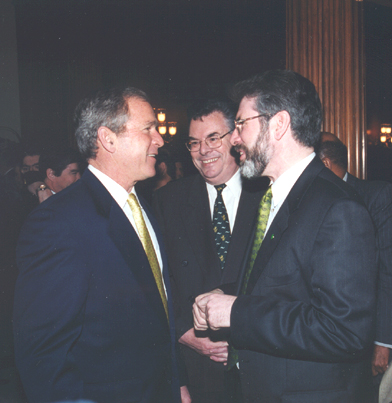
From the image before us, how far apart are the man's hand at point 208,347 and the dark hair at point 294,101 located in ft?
3.58

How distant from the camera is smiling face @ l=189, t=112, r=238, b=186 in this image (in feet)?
7.54

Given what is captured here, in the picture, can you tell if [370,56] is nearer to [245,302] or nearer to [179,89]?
[179,89]

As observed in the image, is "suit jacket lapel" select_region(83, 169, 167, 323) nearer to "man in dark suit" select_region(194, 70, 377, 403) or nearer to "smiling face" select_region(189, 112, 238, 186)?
"man in dark suit" select_region(194, 70, 377, 403)

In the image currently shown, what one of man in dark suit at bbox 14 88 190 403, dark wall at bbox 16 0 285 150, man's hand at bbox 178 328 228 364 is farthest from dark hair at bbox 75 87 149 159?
dark wall at bbox 16 0 285 150

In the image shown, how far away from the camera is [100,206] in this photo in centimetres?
145

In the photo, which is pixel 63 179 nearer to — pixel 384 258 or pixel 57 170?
pixel 57 170

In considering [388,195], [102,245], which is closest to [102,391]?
[102,245]

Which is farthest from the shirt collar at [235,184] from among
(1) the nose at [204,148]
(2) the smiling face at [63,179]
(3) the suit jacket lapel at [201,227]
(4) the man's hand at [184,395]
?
(2) the smiling face at [63,179]

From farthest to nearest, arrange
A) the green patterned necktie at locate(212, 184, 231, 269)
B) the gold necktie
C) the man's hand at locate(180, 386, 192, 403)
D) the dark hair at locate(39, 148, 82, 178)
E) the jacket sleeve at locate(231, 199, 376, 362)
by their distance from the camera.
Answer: the dark hair at locate(39, 148, 82, 178), the green patterned necktie at locate(212, 184, 231, 269), the man's hand at locate(180, 386, 192, 403), the gold necktie, the jacket sleeve at locate(231, 199, 376, 362)

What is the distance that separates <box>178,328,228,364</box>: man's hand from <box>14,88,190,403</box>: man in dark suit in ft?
0.96

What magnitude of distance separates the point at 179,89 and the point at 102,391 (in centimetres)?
1114

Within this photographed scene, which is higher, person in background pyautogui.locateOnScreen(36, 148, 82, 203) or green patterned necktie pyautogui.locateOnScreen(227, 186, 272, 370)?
person in background pyautogui.locateOnScreen(36, 148, 82, 203)

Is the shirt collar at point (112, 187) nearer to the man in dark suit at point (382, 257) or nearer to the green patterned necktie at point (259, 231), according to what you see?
the green patterned necktie at point (259, 231)

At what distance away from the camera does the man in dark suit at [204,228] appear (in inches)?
79.7
